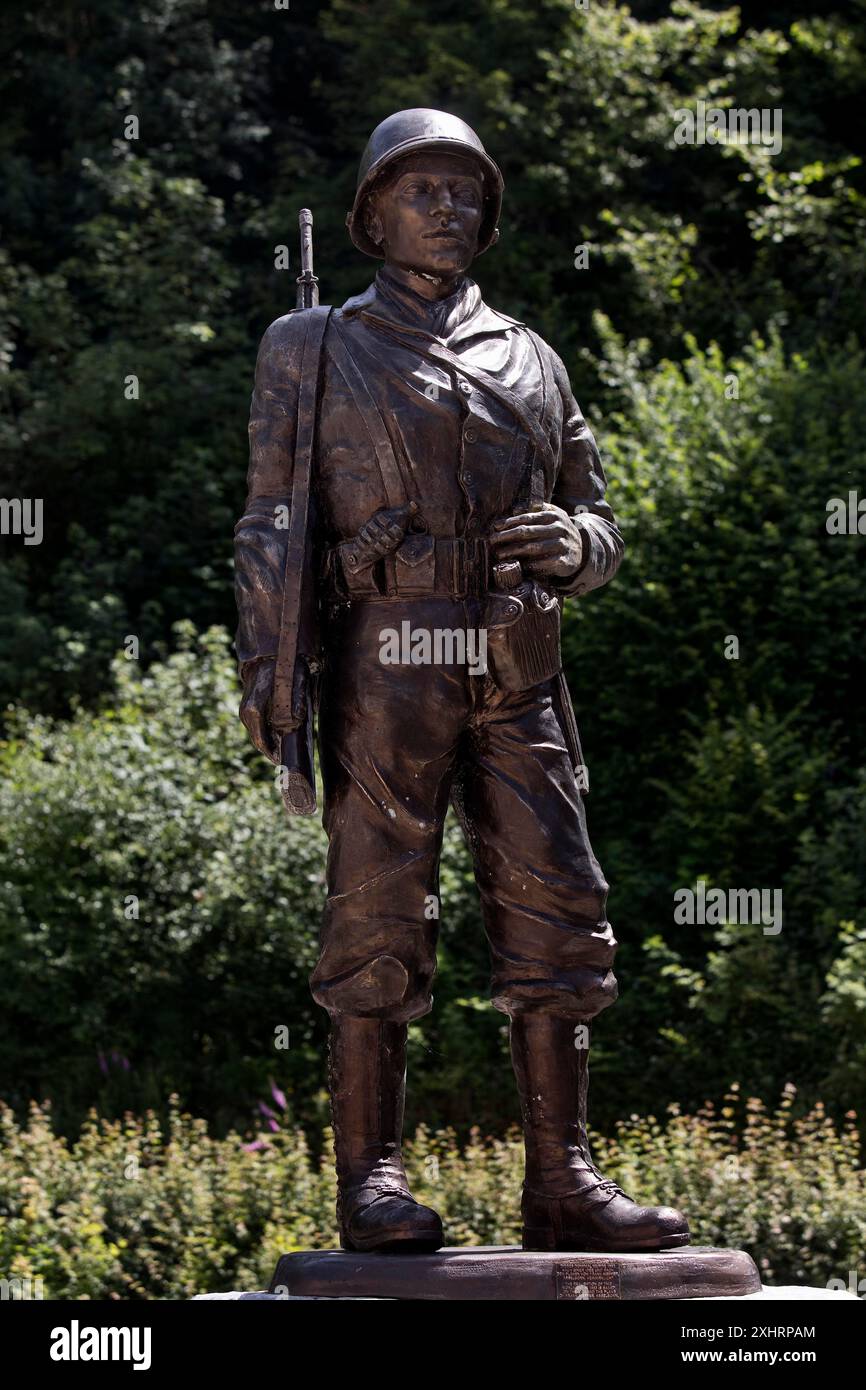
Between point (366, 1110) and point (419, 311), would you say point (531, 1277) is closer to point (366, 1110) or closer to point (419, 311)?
point (366, 1110)

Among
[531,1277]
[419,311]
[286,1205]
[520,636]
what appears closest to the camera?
[531,1277]

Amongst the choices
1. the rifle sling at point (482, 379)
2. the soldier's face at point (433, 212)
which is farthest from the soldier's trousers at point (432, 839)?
the soldier's face at point (433, 212)

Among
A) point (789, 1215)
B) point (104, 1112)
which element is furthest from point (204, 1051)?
point (789, 1215)

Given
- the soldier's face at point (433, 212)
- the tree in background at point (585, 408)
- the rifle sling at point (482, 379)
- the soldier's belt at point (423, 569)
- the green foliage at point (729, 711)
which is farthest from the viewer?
the tree in background at point (585, 408)

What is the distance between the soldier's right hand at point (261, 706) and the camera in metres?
7.20

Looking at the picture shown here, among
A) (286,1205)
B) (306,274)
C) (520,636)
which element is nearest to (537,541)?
(520,636)

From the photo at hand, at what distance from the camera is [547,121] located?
25.3 metres

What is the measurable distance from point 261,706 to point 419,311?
1381 millimetres

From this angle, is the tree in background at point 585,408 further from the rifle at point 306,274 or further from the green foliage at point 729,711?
the rifle at point 306,274

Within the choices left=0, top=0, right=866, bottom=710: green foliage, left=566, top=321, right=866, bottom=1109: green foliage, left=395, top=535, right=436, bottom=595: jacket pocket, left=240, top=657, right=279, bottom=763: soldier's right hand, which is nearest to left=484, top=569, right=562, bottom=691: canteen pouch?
left=395, top=535, right=436, bottom=595: jacket pocket

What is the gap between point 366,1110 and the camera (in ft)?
23.5

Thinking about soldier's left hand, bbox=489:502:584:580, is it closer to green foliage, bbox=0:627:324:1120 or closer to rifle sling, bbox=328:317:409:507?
rifle sling, bbox=328:317:409:507

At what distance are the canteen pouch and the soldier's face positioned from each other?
A: 3.53 feet

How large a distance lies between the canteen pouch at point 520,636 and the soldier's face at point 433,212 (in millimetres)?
1075
